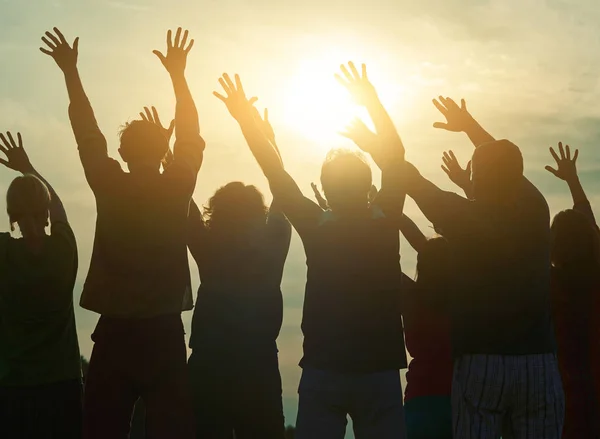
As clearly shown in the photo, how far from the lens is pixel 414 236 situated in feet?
19.4

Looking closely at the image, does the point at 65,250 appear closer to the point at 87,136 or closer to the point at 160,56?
the point at 87,136

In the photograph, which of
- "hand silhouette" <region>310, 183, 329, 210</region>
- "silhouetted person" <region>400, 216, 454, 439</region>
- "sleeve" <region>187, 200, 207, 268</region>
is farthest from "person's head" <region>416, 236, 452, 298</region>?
"sleeve" <region>187, 200, 207, 268</region>

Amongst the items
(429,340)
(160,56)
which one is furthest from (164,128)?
(429,340)

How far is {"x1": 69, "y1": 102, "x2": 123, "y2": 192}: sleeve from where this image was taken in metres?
4.85

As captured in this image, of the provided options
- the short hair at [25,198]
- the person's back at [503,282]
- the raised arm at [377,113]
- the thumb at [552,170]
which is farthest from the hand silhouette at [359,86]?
the thumb at [552,170]

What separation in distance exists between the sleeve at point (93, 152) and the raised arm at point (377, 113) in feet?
4.84

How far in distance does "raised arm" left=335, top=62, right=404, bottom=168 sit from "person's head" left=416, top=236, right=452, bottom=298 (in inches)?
42.7

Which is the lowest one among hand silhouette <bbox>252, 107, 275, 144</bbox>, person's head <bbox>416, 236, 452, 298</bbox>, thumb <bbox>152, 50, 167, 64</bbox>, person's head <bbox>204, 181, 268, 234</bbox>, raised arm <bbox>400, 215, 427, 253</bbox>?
person's head <bbox>416, 236, 452, 298</bbox>

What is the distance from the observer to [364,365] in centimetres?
458

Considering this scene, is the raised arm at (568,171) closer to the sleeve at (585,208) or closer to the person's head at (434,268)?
the sleeve at (585,208)

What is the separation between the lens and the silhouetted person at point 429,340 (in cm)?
573

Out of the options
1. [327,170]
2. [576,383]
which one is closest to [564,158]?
[576,383]

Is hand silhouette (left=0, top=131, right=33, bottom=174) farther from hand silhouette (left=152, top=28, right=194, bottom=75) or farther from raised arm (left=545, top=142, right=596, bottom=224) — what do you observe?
raised arm (left=545, top=142, right=596, bottom=224)

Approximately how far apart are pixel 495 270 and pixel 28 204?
9.42ft
